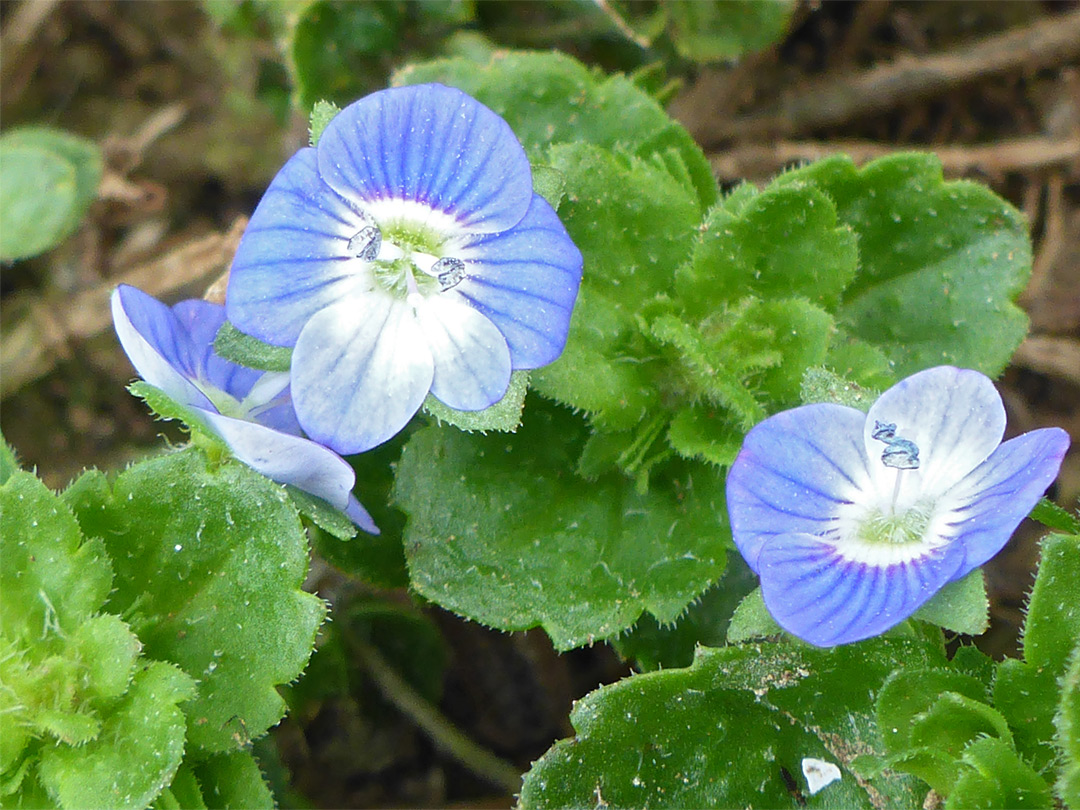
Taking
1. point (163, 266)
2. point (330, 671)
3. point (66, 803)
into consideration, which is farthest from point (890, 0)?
point (66, 803)

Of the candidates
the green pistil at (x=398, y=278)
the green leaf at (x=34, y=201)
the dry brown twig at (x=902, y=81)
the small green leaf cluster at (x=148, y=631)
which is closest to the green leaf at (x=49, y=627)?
the small green leaf cluster at (x=148, y=631)

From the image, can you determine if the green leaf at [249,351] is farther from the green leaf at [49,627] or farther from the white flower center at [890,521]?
the white flower center at [890,521]

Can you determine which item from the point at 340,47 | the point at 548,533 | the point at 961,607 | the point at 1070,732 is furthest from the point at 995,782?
the point at 340,47

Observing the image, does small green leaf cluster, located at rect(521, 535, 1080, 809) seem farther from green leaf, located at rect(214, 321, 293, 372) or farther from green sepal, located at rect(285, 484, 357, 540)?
green leaf, located at rect(214, 321, 293, 372)

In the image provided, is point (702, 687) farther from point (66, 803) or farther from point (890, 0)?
point (890, 0)

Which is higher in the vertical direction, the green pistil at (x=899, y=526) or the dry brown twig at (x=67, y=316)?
the green pistil at (x=899, y=526)

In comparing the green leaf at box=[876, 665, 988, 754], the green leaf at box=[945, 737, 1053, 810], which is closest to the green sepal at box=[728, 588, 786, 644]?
the green leaf at box=[876, 665, 988, 754]

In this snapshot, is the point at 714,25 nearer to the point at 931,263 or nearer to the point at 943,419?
the point at 931,263
